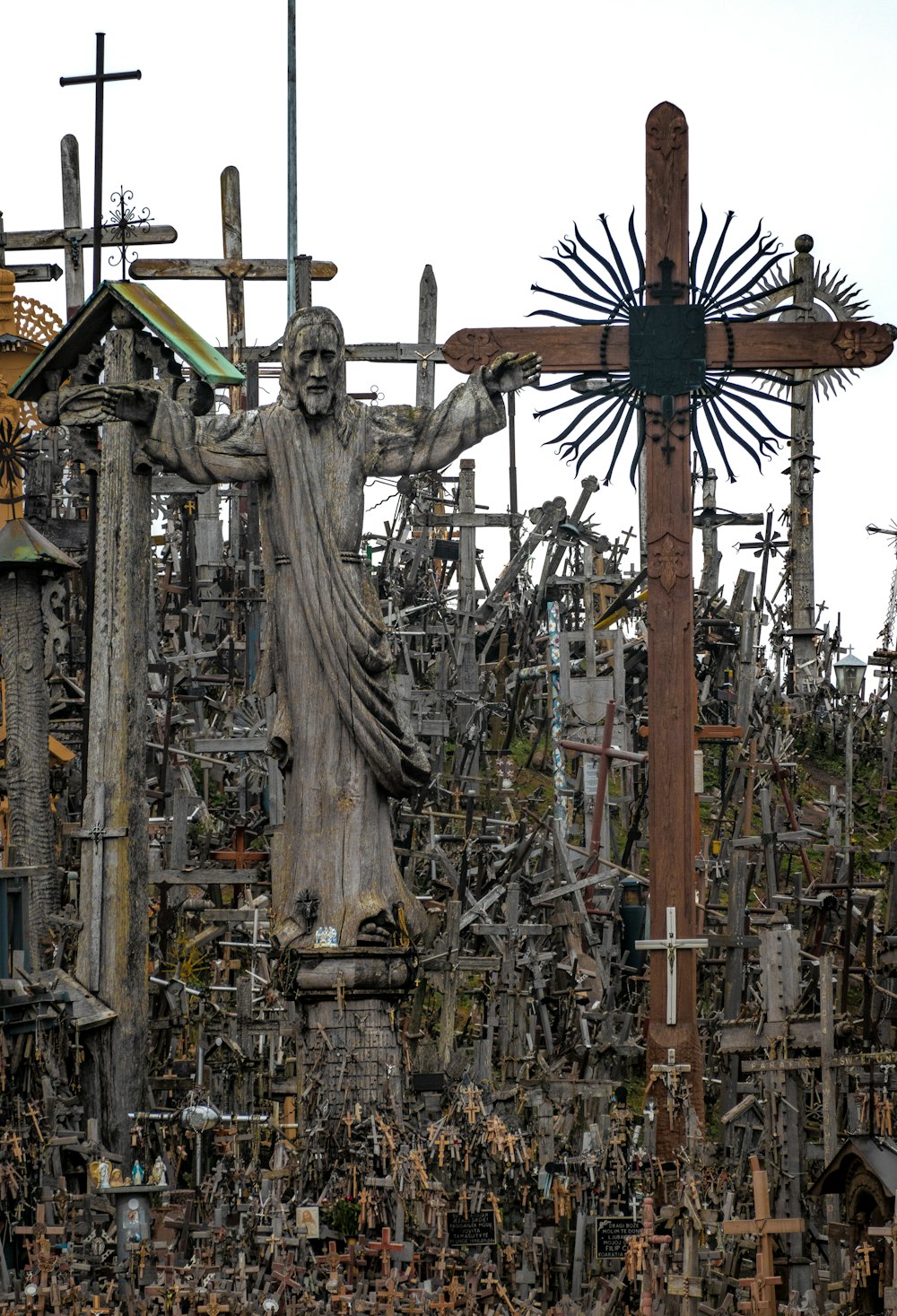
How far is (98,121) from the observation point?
535 inches

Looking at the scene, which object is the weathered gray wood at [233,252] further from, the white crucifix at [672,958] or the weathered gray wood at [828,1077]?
the weathered gray wood at [828,1077]

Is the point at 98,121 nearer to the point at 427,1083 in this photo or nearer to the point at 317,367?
the point at 317,367

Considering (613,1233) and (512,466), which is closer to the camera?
(613,1233)

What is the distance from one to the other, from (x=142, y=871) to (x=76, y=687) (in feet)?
16.1

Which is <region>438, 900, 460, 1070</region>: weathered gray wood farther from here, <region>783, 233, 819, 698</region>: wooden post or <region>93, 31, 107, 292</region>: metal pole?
<region>783, 233, 819, 698</region>: wooden post

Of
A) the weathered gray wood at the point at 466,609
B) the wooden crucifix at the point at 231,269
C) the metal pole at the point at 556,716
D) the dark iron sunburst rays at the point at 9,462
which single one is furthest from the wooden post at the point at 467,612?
the dark iron sunburst rays at the point at 9,462

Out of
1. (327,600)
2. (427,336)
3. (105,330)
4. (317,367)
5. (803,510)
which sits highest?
(427,336)

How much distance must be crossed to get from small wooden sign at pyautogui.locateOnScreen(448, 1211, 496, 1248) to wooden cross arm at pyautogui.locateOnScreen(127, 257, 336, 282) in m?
10.2

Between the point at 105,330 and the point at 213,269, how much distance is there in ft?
24.7

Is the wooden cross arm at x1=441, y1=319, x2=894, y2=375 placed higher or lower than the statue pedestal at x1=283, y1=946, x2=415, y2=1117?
higher

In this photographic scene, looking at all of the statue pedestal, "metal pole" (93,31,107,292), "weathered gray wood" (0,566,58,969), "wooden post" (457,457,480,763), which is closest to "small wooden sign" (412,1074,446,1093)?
the statue pedestal

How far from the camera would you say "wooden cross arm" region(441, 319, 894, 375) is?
42.1 feet

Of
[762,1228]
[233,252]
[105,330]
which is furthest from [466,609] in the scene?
[762,1228]

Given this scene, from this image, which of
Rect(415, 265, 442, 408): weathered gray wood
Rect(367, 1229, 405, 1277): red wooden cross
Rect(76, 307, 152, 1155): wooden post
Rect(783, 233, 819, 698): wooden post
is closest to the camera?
Rect(367, 1229, 405, 1277): red wooden cross
